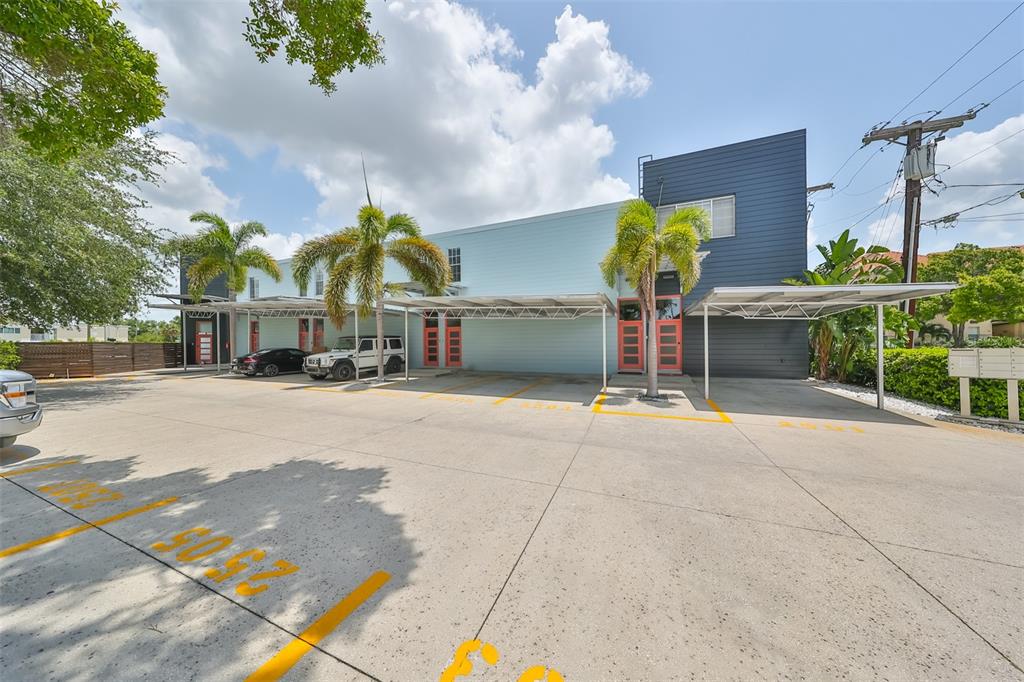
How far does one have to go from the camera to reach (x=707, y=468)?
454 centimetres

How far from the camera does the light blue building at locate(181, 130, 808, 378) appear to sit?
12.3 metres

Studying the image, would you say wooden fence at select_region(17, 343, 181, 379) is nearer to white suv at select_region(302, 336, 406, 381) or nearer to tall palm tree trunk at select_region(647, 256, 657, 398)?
white suv at select_region(302, 336, 406, 381)

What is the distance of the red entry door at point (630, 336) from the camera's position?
1384 cm

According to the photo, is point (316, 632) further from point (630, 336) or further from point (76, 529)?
point (630, 336)

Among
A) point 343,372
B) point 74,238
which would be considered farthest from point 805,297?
point 74,238

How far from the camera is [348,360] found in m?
14.1

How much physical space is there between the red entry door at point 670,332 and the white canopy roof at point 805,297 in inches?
46.4

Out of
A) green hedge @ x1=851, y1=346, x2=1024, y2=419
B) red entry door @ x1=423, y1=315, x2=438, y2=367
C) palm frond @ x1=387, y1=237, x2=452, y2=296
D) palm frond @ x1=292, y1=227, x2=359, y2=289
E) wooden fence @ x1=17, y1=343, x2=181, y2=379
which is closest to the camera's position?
green hedge @ x1=851, y1=346, x2=1024, y2=419

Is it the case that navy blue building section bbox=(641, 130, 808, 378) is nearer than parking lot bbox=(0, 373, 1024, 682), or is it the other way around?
parking lot bbox=(0, 373, 1024, 682)

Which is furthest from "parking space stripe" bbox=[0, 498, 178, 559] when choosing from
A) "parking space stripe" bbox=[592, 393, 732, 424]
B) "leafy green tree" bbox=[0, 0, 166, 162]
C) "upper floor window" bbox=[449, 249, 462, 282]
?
"upper floor window" bbox=[449, 249, 462, 282]

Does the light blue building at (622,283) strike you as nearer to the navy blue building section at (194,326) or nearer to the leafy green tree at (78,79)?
the leafy green tree at (78,79)

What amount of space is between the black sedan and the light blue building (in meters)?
2.34

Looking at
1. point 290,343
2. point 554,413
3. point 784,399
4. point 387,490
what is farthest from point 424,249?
point 290,343

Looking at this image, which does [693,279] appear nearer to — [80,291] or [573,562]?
[573,562]
